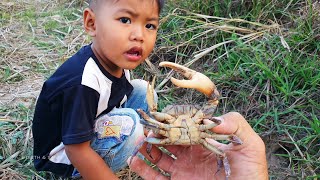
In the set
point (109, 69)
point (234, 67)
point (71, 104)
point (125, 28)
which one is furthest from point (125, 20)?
point (234, 67)

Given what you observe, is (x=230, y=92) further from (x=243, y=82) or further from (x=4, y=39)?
(x=4, y=39)

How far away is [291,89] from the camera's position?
2.83m

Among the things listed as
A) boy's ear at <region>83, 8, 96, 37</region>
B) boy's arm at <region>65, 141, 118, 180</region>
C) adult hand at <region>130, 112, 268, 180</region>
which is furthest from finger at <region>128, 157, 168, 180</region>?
boy's ear at <region>83, 8, 96, 37</region>

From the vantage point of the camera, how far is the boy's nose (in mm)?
2115

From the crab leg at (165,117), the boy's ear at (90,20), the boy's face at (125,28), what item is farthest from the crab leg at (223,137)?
the boy's ear at (90,20)

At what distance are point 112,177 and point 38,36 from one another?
Answer: 2.42m

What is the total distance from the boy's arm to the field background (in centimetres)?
49

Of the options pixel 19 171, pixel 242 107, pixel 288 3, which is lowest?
pixel 19 171

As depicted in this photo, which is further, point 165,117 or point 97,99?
point 97,99

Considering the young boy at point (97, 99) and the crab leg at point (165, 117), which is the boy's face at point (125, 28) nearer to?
the young boy at point (97, 99)

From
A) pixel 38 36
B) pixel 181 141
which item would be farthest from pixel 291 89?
pixel 38 36

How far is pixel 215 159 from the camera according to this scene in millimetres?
2119

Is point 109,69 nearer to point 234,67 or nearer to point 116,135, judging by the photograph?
point 116,135

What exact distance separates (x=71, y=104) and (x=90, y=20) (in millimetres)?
466
